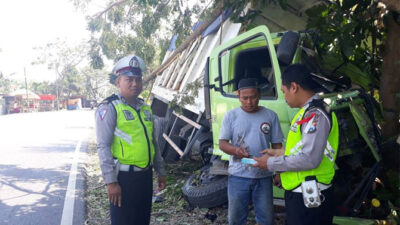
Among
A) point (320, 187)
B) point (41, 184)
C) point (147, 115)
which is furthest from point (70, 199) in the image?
point (320, 187)

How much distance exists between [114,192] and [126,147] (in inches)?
13.4

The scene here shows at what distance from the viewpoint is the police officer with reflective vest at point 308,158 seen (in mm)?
2180

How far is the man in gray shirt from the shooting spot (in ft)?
9.82

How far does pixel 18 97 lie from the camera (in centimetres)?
5069

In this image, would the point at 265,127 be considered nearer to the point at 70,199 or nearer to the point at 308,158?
the point at 308,158

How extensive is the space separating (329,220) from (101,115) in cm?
176

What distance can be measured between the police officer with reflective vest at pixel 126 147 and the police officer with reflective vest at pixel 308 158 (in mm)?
999

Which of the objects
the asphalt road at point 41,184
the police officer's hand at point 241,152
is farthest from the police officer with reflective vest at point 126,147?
the asphalt road at point 41,184

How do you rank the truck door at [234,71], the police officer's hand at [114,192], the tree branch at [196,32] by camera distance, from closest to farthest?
1. the police officer's hand at [114,192]
2. the truck door at [234,71]
3. the tree branch at [196,32]

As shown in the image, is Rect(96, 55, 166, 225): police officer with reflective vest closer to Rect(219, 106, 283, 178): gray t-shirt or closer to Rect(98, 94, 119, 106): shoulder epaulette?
Rect(98, 94, 119, 106): shoulder epaulette

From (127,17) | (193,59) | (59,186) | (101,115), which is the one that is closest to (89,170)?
(59,186)

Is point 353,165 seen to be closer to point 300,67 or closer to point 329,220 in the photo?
point 329,220

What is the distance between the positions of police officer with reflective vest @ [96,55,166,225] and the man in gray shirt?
719 millimetres

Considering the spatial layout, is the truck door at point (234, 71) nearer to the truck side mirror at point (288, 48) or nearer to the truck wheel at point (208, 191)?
the truck wheel at point (208, 191)
